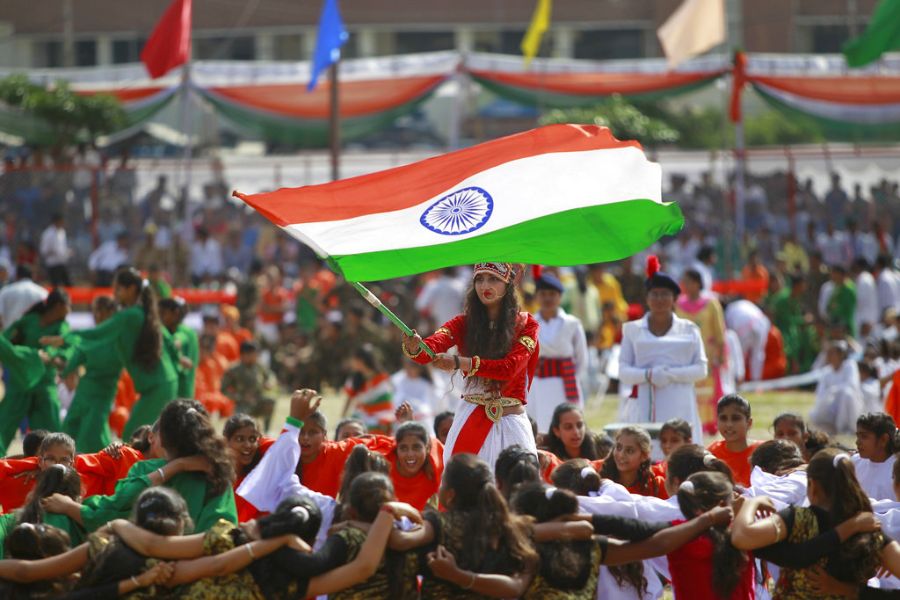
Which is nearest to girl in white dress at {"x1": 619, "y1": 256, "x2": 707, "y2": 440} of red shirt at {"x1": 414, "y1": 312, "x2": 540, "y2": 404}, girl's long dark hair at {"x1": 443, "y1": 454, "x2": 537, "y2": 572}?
red shirt at {"x1": 414, "y1": 312, "x2": 540, "y2": 404}

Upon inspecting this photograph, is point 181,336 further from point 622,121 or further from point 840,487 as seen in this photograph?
point 622,121

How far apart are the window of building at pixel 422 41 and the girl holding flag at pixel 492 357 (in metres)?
36.2

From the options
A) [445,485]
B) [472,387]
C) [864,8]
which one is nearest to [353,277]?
[472,387]

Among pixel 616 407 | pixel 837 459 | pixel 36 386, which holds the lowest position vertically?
pixel 616 407

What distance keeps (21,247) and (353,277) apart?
1383cm

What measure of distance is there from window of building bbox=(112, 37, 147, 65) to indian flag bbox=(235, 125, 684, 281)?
3442 centimetres

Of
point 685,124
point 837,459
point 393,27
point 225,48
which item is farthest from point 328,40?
point 393,27

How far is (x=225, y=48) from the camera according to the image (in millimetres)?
39469

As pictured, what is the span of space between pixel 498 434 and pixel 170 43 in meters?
13.1

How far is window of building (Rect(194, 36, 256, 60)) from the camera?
130ft

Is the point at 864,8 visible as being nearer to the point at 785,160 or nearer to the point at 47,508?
the point at 785,160

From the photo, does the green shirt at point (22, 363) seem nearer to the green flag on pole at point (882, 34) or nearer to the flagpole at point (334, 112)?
the flagpole at point (334, 112)

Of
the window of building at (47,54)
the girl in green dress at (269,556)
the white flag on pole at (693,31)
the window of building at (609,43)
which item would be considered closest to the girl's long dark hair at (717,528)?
the girl in green dress at (269,556)

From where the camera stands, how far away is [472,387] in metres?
7.34
